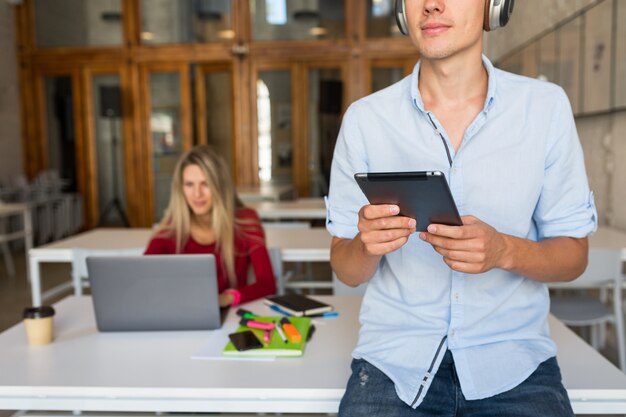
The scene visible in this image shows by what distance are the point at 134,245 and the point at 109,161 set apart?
670cm

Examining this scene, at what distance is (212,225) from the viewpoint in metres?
2.52

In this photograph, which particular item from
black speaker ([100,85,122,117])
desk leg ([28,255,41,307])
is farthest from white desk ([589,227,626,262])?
black speaker ([100,85,122,117])

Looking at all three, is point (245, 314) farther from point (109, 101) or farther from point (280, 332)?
point (109, 101)

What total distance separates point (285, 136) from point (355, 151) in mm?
7889

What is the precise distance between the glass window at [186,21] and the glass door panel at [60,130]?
62.6 inches

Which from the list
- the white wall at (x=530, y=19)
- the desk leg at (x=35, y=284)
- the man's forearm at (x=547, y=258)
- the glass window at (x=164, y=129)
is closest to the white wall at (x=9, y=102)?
the glass window at (x=164, y=129)

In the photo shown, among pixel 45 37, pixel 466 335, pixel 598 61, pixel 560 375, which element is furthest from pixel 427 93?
pixel 45 37

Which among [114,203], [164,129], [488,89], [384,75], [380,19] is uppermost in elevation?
[380,19]

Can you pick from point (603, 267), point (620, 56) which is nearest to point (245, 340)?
point (603, 267)

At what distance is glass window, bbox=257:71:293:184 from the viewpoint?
9156 millimetres

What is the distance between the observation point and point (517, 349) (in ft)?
4.20

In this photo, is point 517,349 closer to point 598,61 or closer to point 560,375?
point 560,375

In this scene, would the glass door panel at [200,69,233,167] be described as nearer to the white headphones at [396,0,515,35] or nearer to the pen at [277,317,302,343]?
the pen at [277,317,302,343]

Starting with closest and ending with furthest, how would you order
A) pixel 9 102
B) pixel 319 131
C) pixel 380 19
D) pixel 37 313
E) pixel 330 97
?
pixel 37 313 → pixel 330 97 → pixel 380 19 → pixel 9 102 → pixel 319 131
